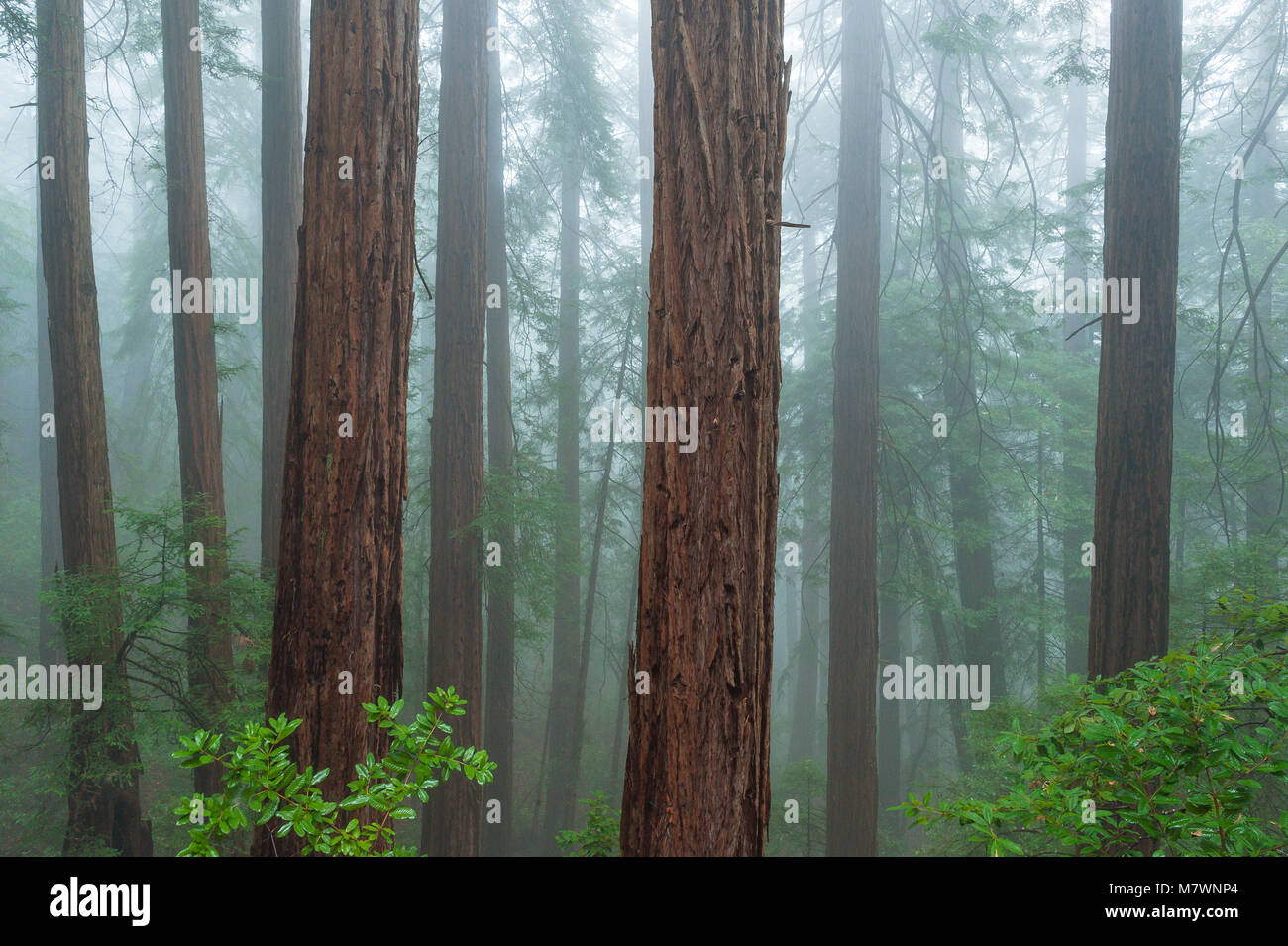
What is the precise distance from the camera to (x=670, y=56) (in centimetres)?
308

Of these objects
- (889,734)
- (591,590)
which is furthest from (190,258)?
(889,734)

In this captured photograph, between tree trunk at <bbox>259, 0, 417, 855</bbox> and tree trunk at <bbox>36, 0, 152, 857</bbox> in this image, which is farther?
tree trunk at <bbox>36, 0, 152, 857</bbox>

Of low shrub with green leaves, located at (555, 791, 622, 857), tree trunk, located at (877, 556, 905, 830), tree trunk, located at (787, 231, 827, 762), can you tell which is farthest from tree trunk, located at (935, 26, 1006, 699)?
low shrub with green leaves, located at (555, 791, 622, 857)

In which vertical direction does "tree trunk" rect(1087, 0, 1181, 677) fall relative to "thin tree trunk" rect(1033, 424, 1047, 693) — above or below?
above

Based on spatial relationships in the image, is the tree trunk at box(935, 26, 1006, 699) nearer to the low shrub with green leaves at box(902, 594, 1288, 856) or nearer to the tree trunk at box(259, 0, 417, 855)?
the low shrub with green leaves at box(902, 594, 1288, 856)

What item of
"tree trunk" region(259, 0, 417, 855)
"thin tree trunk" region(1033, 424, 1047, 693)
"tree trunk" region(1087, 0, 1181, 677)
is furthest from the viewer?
"thin tree trunk" region(1033, 424, 1047, 693)

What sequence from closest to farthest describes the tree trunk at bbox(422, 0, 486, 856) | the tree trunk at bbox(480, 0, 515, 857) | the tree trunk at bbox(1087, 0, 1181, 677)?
the tree trunk at bbox(1087, 0, 1181, 677) → the tree trunk at bbox(422, 0, 486, 856) → the tree trunk at bbox(480, 0, 515, 857)

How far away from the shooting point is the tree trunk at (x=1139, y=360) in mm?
5254

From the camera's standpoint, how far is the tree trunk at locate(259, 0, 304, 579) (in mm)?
7750

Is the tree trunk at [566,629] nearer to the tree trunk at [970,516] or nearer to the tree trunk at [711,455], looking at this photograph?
the tree trunk at [970,516]

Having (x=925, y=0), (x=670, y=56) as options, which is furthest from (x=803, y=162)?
(x=670, y=56)

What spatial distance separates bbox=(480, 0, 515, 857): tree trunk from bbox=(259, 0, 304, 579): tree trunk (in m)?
2.43
